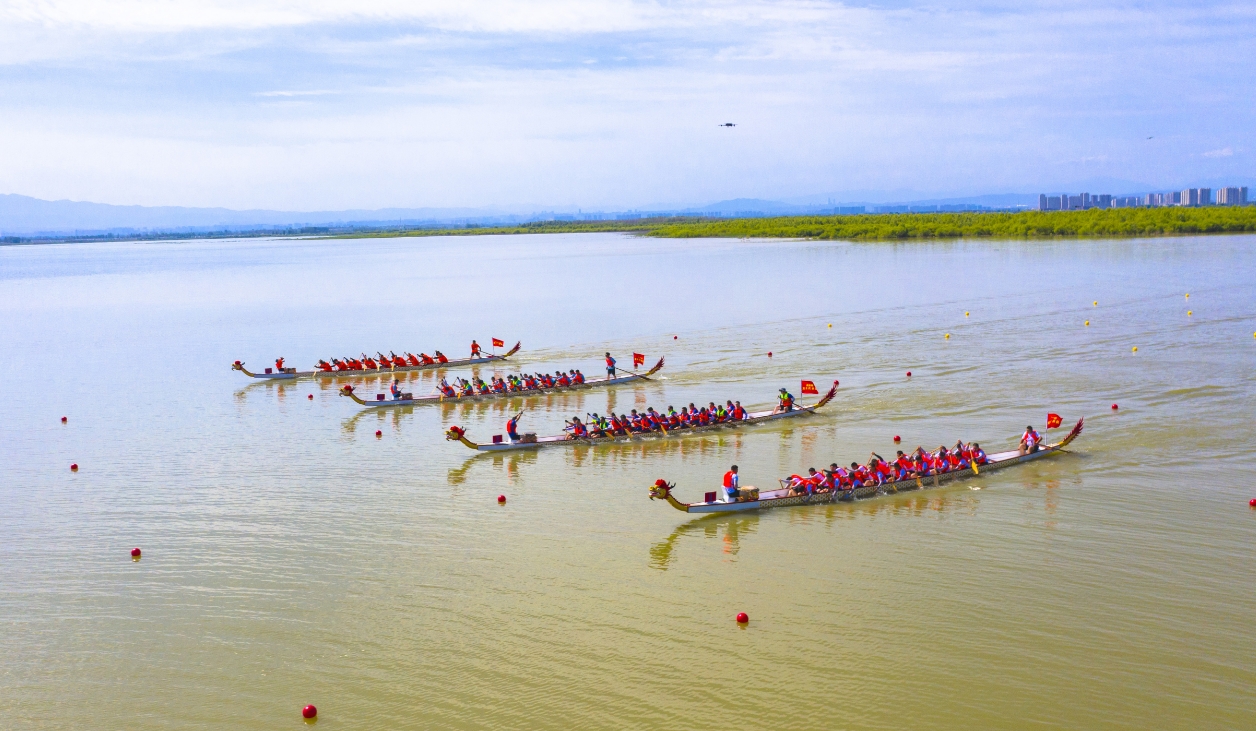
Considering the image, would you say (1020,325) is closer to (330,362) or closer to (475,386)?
(475,386)

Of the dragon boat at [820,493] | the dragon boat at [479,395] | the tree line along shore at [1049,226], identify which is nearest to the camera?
the dragon boat at [820,493]

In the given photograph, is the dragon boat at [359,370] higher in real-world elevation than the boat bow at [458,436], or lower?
higher

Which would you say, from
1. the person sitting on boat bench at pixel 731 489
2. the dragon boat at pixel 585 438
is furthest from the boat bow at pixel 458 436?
the person sitting on boat bench at pixel 731 489

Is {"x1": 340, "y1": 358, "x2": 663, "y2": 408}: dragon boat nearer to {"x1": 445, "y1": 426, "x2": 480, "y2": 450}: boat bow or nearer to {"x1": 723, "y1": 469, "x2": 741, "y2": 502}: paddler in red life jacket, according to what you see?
{"x1": 445, "y1": 426, "x2": 480, "y2": 450}: boat bow

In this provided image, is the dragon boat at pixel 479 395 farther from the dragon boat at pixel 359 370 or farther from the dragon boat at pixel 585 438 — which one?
the dragon boat at pixel 585 438

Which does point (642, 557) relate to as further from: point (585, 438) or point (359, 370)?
point (359, 370)

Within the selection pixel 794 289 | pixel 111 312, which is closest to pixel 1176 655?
pixel 794 289

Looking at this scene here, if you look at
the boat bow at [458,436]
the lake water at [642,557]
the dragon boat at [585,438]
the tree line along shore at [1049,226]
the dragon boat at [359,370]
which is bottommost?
the lake water at [642,557]

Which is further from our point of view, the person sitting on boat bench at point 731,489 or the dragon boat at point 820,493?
the person sitting on boat bench at point 731,489
